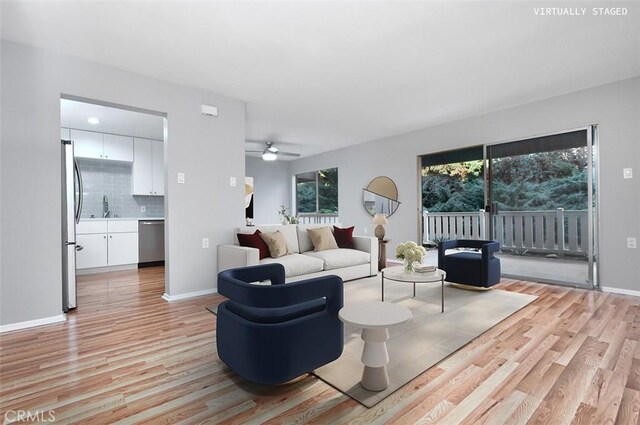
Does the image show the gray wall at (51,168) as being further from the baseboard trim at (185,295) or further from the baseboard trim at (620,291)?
the baseboard trim at (620,291)

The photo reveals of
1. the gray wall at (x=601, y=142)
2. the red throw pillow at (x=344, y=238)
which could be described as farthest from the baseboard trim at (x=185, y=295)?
the gray wall at (x=601, y=142)

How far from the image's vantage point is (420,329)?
104 inches

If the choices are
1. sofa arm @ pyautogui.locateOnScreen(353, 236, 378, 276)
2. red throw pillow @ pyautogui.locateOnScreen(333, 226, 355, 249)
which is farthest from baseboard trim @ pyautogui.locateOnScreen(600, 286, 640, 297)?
red throw pillow @ pyautogui.locateOnScreen(333, 226, 355, 249)

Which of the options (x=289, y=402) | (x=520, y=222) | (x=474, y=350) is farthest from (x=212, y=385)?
(x=520, y=222)

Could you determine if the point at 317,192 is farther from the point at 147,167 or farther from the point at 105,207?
the point at 105,207

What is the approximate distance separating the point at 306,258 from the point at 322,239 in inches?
26.4

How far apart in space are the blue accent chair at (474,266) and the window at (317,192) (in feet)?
13.9

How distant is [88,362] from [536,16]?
4.30m

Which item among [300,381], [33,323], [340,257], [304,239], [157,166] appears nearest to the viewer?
[300,381]

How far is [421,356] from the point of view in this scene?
2150mm

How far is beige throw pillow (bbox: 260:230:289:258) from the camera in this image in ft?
12.9

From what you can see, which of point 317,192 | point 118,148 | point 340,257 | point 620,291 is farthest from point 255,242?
point 317,192

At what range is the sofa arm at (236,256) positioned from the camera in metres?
3.42

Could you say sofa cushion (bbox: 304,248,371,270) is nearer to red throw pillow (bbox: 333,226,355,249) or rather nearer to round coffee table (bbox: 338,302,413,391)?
red throw pillow (bbox: 333,226,355,249)
